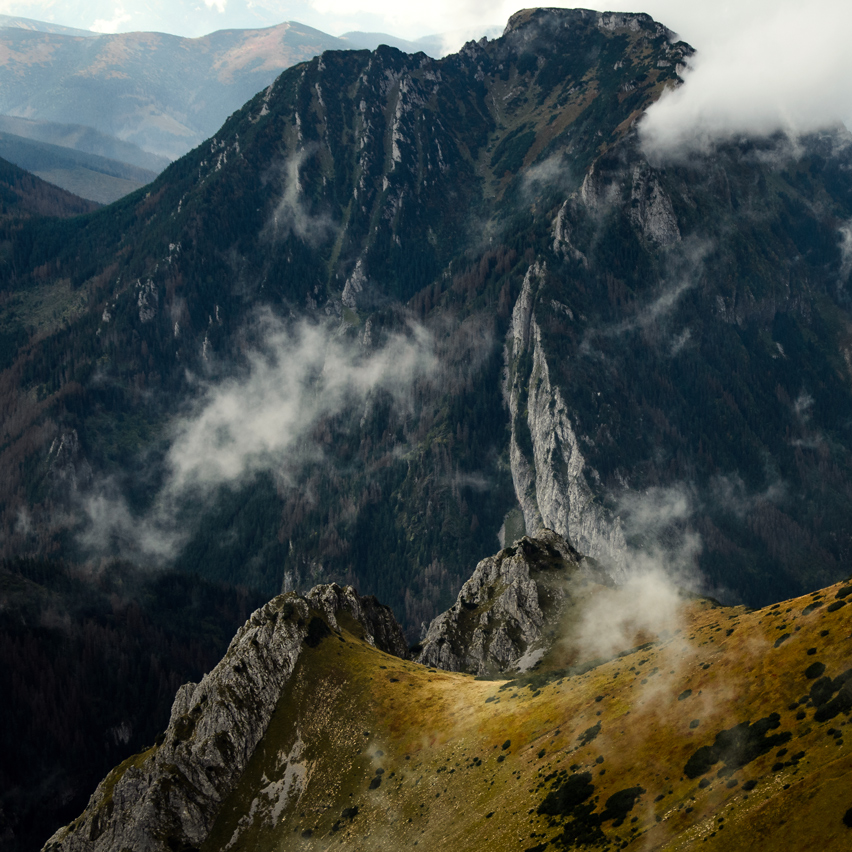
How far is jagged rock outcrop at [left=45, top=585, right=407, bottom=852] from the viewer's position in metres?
123

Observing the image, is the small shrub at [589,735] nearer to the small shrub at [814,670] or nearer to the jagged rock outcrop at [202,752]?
the small shrub at [814,670]

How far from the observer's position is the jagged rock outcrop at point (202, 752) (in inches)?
4835

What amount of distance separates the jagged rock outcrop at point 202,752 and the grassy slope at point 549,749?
368cm

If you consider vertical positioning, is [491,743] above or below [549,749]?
below

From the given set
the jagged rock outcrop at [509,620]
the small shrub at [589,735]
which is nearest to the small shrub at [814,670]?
the small shrub at [589,735]

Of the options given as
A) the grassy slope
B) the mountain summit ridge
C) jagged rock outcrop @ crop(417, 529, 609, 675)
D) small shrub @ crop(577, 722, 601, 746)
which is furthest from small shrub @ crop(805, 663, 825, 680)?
jagged rock outcrop @ crop(417, 529, 609, 675)

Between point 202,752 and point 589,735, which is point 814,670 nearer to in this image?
point 589,735

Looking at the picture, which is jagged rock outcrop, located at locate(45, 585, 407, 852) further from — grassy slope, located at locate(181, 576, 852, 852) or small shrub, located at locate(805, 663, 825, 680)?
small shrub, located at locate(805, 663, 825, 680)

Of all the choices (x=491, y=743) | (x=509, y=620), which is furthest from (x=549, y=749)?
(x=509, y=620)

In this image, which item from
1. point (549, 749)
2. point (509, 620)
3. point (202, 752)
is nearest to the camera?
point (549, 749)

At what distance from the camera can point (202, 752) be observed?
431 ft

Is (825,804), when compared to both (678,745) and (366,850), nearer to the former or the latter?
(678,745)

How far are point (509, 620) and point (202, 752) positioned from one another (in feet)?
271

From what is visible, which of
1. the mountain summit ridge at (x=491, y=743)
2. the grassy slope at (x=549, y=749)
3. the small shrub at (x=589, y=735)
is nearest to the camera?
the grassy slope at (x=549, y=749)
